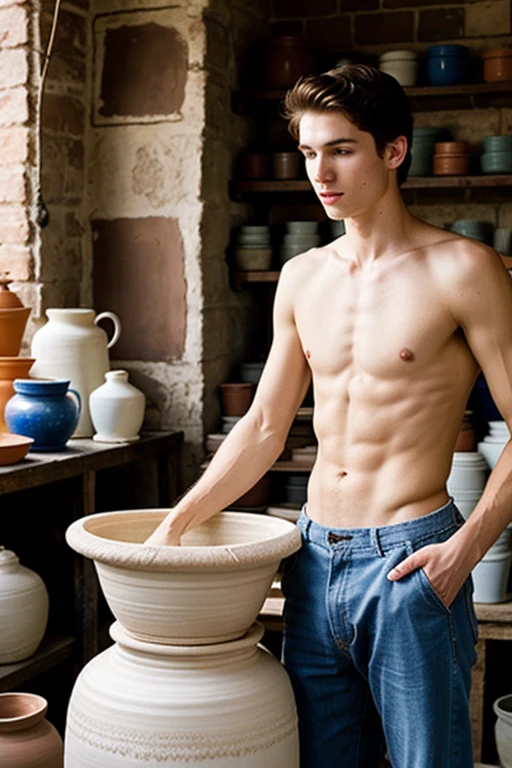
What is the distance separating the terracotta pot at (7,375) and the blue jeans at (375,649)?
1412mm

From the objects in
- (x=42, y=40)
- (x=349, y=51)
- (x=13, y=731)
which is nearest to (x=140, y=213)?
(x=42, y=40)

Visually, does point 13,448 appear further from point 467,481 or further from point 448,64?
point 448,64

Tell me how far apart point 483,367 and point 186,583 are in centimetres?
64

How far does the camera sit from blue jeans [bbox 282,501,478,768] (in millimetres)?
1923

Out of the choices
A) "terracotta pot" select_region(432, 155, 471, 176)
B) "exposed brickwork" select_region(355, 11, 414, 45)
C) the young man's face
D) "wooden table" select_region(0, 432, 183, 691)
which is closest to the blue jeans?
the young man's face

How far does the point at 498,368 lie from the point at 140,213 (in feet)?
6.72

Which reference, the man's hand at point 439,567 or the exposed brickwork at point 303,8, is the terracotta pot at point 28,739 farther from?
the exposed brickwork at point 303,8

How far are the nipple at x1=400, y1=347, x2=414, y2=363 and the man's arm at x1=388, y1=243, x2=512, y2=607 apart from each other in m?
0.10

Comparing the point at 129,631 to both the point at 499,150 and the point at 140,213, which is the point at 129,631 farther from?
the point at 499,150

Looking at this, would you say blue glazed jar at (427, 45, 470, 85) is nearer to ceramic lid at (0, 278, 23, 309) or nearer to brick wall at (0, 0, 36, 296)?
brick wall at (0, 0, 36, 296)

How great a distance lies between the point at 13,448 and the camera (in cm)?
Answer: 295

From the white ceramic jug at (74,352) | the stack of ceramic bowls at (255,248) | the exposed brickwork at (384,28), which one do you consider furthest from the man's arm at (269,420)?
the exposed brickwork at (384,28)

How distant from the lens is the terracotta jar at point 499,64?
3709 millimetres

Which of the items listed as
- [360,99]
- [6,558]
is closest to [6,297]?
[6,558]
